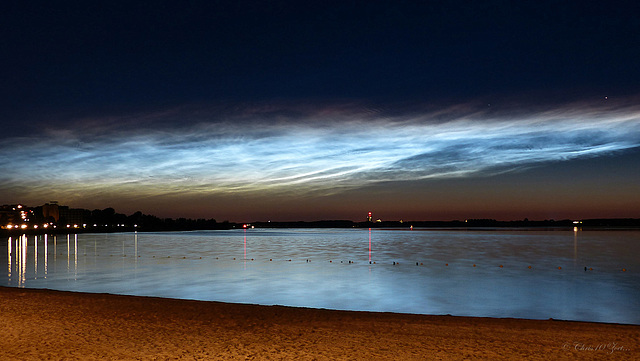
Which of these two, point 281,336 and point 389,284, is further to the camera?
point 389,284

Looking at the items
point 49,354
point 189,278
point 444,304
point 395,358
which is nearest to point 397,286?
point 444,304

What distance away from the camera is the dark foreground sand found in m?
8.66

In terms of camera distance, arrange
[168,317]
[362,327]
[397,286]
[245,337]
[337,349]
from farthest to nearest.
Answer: [397,286] < [168,317] < [362,327] < [245,337] < [337,349]

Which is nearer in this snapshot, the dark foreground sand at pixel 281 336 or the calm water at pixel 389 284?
the dark foreground sand at pixel 281 336

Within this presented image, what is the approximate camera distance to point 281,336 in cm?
1016

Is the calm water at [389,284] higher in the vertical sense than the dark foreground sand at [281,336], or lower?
lower

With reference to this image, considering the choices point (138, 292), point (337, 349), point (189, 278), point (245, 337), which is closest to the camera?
point (337, 349)

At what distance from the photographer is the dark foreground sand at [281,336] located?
8.66 meters

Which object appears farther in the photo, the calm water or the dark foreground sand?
the calm water

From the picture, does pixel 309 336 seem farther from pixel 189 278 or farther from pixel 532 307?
pixel 189 278

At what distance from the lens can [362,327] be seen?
11.0m

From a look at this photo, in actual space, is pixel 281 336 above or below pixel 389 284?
above

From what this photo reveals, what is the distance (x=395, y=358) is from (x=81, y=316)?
8316 mm

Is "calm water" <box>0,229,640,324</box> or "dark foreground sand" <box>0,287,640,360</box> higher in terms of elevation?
"dark foreground sand" <box>0,287,640,360</box>
